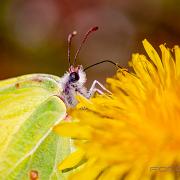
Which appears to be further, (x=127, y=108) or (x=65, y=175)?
(x=65, y=175)

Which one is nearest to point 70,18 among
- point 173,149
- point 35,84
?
point 35,84

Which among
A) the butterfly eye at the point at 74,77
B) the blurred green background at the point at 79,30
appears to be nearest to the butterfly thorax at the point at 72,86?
the butterfly eye at the point at 74,77

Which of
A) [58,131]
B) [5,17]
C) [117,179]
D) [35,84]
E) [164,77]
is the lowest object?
[117,179]

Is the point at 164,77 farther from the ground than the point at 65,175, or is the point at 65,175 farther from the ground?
the point at 164,77

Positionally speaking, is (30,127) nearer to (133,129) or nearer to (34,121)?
(34,121)

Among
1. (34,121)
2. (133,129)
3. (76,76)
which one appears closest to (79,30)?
(76,76)

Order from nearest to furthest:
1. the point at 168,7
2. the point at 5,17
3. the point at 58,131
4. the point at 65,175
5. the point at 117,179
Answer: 1. the point at 117,179
2. the point at 58,131
3. the point at 65,175
4. the point at 168,7
5. the point at 5,17

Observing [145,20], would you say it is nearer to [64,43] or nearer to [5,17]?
[64,43]
